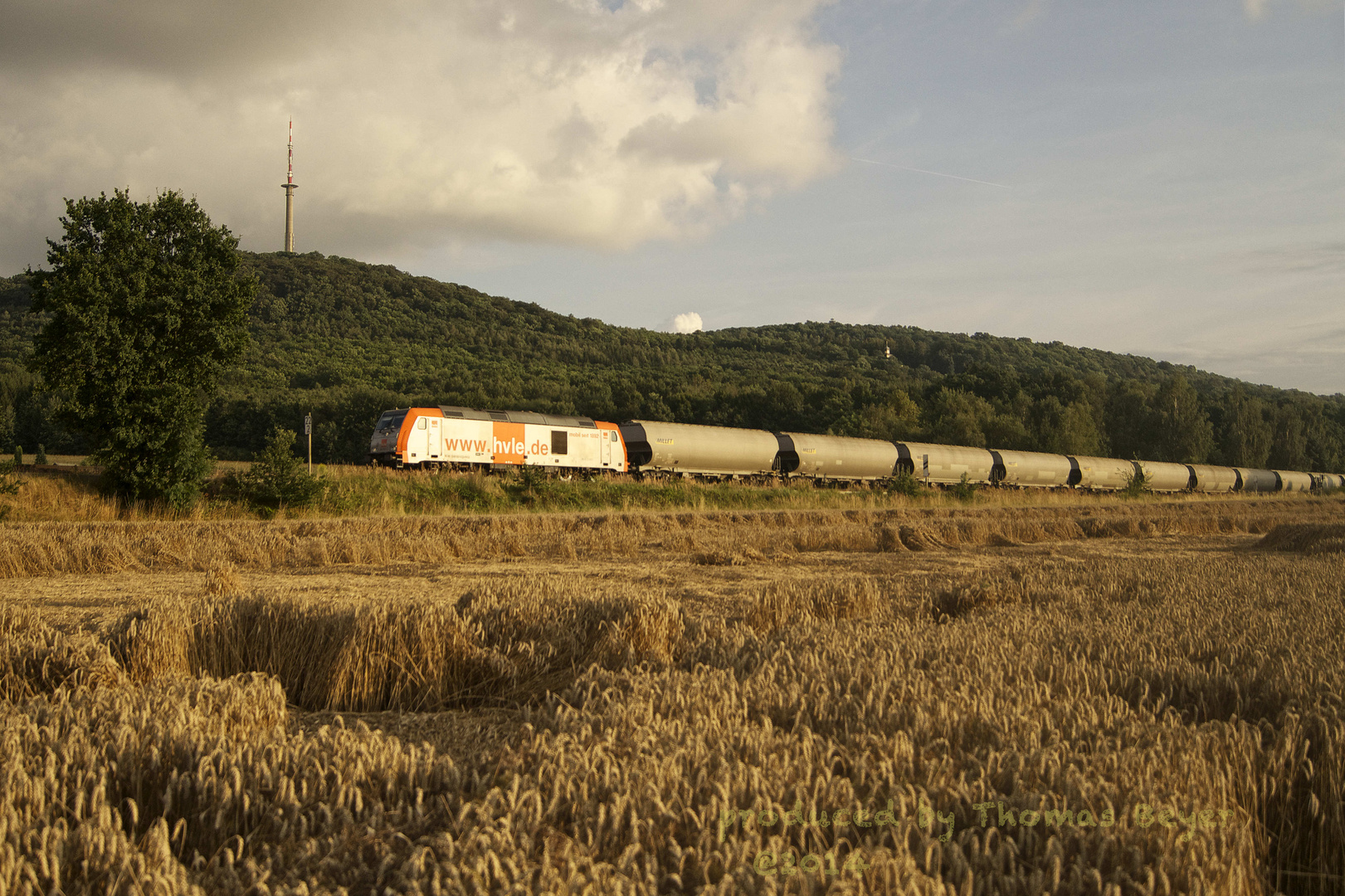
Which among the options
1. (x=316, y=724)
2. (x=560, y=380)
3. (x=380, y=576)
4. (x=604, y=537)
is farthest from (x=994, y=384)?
(x=316, y=724)

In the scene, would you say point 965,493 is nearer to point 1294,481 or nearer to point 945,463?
point 945,463

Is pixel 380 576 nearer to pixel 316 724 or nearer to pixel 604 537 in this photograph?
pixel 604 537

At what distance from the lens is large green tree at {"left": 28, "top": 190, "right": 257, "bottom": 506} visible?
79.0 ft

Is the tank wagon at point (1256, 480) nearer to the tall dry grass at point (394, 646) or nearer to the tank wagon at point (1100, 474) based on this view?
the tank wagon at point (1100, 474)

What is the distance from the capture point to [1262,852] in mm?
2707

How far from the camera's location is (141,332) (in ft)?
82.1

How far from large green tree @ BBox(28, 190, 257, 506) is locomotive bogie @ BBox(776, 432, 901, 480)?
1238 inches

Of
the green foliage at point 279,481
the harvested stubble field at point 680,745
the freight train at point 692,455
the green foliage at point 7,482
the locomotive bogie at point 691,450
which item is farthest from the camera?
the locomotive bogie at point 691,450

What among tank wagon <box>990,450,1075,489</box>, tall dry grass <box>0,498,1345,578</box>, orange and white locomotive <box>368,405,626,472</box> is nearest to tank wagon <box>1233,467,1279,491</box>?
tank wagon <box>990,450,1075,489</box>

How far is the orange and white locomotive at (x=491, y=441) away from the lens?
36.9 meters

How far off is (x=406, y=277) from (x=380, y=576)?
178 metres

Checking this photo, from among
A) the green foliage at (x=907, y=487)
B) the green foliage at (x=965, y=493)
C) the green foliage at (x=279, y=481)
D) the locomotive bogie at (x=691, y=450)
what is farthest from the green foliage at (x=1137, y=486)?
the green foliage at (x=279, y=481)

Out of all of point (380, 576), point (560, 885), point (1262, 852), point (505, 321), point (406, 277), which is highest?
point (406, 277)

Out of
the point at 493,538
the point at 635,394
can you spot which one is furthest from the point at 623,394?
the point at 493,538
